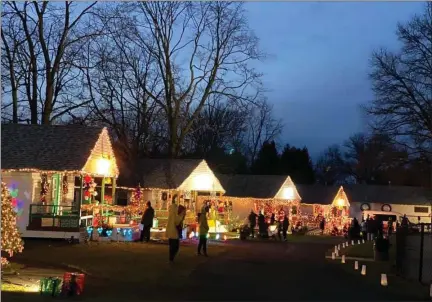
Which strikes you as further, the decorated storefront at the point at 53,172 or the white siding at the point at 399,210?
the white siding at the point at 399,210

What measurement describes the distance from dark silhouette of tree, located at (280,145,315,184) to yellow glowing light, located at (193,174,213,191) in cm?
3959

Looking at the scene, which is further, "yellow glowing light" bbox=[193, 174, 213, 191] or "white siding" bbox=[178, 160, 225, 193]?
"yellow glowing light" bbox=[193, 174, 213, 191]

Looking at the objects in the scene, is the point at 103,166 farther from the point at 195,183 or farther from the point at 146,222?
the point at 195,183

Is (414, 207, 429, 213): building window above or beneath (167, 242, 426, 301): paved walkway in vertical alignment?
above

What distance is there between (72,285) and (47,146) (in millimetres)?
15824

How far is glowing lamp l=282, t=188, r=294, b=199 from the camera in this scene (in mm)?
49325

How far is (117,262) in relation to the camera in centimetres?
1733

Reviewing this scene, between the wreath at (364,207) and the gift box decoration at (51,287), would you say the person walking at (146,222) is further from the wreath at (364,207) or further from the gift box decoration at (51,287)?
the wreath at (364,207)

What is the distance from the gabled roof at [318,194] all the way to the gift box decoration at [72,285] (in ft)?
Result: 162

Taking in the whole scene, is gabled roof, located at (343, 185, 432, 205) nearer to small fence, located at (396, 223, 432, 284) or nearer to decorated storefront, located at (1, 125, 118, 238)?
decorated storefront, located at (1, 125, 118, 238)

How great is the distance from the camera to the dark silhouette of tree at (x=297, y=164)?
77062mm

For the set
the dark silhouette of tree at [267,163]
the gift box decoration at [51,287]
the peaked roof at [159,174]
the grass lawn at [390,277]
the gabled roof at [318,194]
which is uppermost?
the dark silhouette of tree at [267,163]

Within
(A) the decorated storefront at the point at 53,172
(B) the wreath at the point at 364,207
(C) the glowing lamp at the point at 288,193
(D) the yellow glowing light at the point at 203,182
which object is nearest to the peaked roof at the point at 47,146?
(A) the decorated storefront at the point at 53,172

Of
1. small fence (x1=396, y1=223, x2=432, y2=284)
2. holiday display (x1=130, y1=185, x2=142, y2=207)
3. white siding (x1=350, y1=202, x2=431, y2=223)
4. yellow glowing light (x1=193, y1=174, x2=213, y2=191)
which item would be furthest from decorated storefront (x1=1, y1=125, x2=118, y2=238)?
white siding (x1=350, y1=202, x2=431, y2=223)
